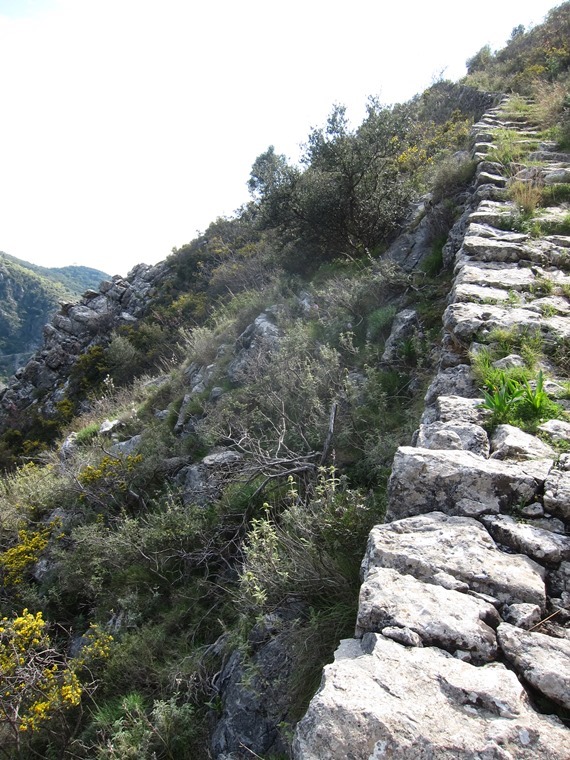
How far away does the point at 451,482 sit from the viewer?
2.15 meters

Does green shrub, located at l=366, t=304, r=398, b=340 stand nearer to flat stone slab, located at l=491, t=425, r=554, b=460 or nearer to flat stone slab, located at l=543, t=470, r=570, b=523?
flat stone slab, located at l=491, t=425, r=554, b=460

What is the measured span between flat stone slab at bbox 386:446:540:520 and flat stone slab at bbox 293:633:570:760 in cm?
79

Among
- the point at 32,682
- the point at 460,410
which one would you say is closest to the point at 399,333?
the point at 460,410

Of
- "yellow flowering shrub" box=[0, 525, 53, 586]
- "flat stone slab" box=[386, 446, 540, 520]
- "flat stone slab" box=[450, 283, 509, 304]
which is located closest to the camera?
"flat stone slab" box=[386, 446, 540, 520]

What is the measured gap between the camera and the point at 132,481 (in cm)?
644

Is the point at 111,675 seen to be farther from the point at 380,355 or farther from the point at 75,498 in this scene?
the point at 380,355

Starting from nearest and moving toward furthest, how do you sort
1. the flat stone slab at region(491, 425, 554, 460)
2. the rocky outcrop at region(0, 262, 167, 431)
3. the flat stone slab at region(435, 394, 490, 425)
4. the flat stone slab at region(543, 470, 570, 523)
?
1. the flat stone slab at region(543, 470, 570, 523)
2. the flat stone slab at region(491, 425, 554, 460)
3. the flat stone slab at region(435, 394, 490, 425)
4. the rocky outcrop at region(0, 262, 167, 431)

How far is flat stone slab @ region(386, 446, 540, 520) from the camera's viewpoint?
2.06 meters

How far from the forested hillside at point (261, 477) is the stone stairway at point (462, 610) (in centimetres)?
51

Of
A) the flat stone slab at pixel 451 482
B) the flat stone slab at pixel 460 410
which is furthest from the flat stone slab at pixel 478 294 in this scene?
the flat stone slab at pixel 451 482

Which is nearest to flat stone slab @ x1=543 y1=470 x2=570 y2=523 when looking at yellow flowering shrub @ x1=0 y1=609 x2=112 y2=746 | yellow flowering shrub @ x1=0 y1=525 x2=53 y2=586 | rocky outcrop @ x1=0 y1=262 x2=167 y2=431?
yellow flowering shrub @ x1=0 y1=609 x2=112 y2=746

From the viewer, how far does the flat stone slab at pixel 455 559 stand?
1.68m

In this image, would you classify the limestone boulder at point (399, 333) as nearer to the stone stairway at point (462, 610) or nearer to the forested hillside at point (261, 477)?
the forested hillside at point (261, 477)

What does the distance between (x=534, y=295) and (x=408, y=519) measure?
287 cm
